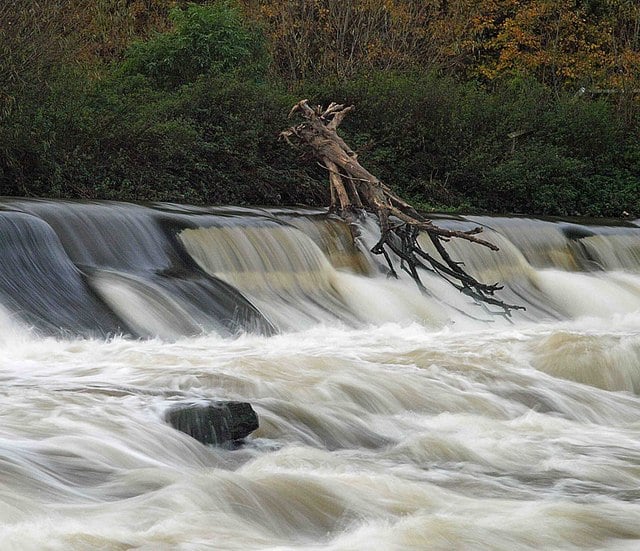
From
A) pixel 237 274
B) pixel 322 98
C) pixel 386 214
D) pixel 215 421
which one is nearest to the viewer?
pixel 215 421

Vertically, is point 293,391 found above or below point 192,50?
below

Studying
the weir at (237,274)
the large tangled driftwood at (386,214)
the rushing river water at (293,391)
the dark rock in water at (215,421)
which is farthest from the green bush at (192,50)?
the dark rock in water at (215,421)

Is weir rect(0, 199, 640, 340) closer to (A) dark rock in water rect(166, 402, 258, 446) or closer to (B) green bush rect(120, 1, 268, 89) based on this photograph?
(A) dark rock in water rect(166, 402, 258, 446)

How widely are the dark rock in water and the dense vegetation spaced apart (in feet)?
30.4

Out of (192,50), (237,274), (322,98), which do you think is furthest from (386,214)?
(322,98)

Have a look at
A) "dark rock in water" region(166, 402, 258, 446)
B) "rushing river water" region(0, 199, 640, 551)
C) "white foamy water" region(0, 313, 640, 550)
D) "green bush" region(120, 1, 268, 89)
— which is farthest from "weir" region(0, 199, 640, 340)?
"green bush" region(120, 1, 268, 89)

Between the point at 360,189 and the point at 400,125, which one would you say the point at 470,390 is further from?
the point at 400,125

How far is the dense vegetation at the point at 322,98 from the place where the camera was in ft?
48.0

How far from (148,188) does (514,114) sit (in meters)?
8.43

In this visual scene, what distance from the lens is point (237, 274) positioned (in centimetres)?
1037

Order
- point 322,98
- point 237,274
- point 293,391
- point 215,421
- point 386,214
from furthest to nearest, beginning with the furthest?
point 322,98, point 386,214, point 237,274, point 293,391, point 215,421

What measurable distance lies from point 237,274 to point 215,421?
204 inches

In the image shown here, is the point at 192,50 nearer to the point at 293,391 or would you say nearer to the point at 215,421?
the point at 293,391

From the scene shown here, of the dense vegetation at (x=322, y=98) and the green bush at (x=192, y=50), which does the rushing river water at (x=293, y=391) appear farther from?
the green bush at (x=192, y=50)
